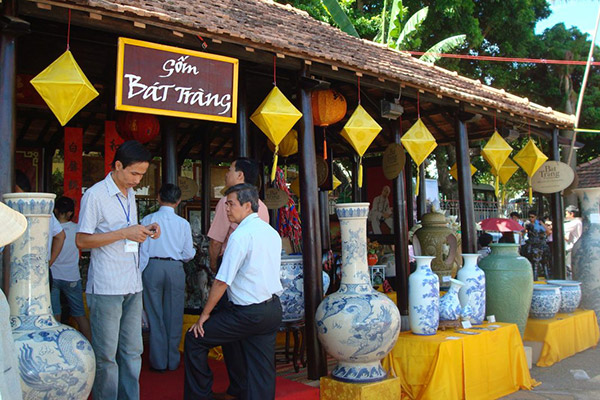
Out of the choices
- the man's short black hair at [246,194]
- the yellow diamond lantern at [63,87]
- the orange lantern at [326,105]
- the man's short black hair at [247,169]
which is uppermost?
the orange lantern at [326,105]

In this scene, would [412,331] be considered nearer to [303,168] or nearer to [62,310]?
[303,168]

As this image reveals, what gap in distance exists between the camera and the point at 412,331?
4.39 m

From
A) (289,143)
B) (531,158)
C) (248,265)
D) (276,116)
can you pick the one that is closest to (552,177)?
(531,158)

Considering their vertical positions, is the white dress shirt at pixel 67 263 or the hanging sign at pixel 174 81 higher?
the hanging sign at pixel 174 81

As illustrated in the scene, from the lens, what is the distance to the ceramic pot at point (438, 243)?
5738 millimetres

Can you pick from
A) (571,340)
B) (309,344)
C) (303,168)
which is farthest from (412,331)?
(571,340)

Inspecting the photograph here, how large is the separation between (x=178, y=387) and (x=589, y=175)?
48.1 feet

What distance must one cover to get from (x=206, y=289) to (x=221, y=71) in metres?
1.99

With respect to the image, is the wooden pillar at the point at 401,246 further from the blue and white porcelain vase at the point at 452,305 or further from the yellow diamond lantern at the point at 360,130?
the yellow diamond lantern at the point at 360,130

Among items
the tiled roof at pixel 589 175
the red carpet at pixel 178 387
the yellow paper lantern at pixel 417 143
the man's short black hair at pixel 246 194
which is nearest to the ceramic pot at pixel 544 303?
the yellow paper lantern at pixel 417 143

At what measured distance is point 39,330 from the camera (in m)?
2.55

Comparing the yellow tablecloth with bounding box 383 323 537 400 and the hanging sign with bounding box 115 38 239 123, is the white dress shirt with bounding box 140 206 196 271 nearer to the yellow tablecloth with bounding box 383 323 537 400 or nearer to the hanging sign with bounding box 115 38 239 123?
the hanging sign with bounding box 115 38 239 123

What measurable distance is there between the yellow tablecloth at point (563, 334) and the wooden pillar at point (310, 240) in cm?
287

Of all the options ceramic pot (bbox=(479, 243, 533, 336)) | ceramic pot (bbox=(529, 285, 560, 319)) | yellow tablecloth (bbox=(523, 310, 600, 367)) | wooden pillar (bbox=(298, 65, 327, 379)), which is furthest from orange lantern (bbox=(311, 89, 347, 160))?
yellow tablecloth (bbox=(523, 310, 600, 367))
